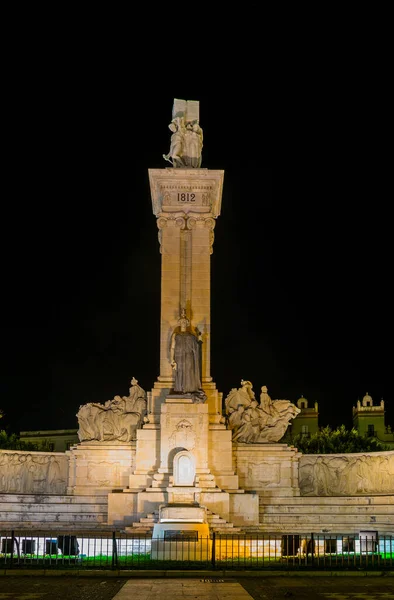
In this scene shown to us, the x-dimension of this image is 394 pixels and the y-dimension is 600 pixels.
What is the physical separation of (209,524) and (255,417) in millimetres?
6543

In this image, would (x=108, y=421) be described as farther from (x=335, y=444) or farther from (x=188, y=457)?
(x=335, y=444)

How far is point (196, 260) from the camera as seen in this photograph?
34500 millimetres

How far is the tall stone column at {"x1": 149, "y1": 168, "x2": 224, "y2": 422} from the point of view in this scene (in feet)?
111

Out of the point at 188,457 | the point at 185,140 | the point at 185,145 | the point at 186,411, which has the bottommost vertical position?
the point at 188,457

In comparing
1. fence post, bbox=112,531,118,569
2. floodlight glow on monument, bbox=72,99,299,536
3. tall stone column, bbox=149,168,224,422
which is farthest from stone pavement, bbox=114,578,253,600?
tall stone column, bbox=149,168,224,422

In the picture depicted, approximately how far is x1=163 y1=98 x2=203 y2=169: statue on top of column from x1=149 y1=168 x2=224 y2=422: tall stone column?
1.08m

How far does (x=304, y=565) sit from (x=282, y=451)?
13.4 metres

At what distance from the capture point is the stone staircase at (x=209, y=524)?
90.8 feet

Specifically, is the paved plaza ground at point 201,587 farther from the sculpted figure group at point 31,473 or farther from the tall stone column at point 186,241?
the tall stone column at point 186,241

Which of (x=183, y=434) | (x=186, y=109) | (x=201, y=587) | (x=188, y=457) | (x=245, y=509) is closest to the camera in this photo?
(x=201, y=587)

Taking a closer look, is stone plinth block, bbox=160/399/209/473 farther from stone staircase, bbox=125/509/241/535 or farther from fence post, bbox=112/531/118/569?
fence post, bbox=112/531/118/569

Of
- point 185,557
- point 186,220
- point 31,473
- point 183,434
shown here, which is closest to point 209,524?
point 183,434

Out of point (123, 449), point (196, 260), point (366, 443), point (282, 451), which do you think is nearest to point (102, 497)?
point (123, 449)

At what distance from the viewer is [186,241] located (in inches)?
1373
